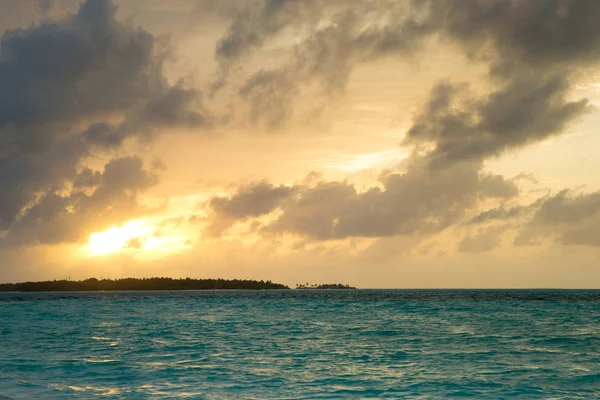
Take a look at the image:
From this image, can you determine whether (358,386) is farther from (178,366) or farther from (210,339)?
(210,339)

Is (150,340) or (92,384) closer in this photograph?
(92,384)

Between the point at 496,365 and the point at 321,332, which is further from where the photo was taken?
the point at 321,332

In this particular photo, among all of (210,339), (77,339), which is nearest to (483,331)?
(210,339)

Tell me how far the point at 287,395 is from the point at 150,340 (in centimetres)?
2595

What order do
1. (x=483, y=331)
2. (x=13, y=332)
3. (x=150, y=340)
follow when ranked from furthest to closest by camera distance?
1. (x=13, y=332)
2. (x=483, y=331)
3. (x=150, y=340)

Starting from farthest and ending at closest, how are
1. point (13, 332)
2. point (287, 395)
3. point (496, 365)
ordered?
point (13, 332) < point (496, 365) < point (287, 395)

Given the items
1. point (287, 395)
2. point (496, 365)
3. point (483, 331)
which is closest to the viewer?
point (287, 395)

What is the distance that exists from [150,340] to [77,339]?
715 cm

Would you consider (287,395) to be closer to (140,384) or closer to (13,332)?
(140,384)

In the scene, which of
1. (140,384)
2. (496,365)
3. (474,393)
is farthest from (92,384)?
(496,365)

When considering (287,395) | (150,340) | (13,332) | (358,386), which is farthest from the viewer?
(13,332)

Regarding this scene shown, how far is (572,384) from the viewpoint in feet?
93.0

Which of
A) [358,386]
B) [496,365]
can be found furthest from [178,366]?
[496,365]

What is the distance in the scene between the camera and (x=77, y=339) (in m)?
49.9
